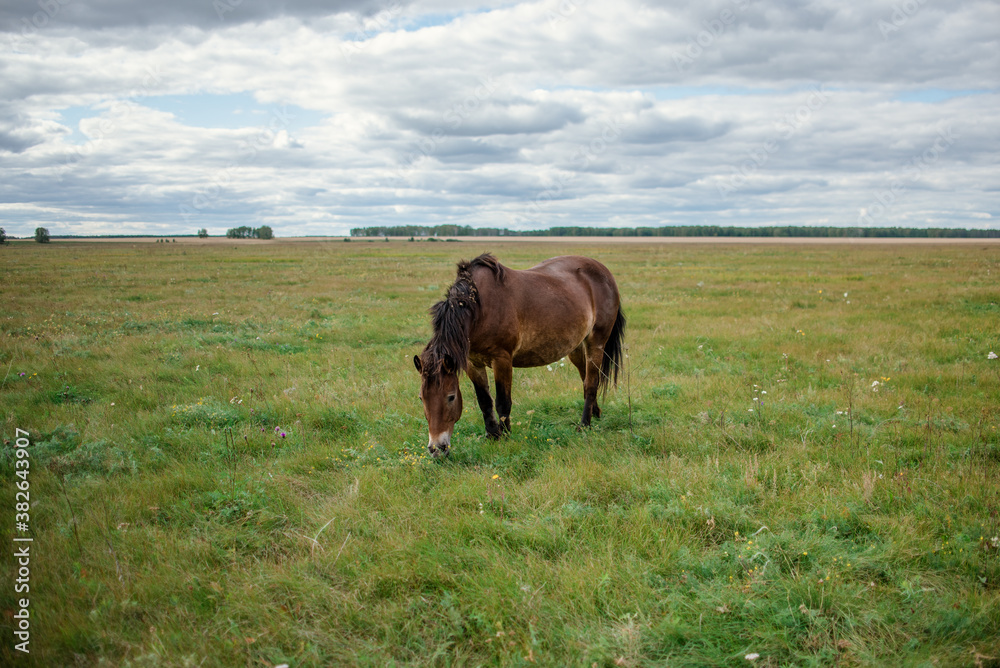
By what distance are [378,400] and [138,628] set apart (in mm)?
4575

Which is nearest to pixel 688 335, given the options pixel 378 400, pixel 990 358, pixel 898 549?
pixel 990 358

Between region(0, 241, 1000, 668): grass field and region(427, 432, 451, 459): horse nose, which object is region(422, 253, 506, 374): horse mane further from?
region(0, 241, 1000, 668): grass field

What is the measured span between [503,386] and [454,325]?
124 cm

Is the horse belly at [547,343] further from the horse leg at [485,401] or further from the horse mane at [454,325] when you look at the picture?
the horse mane at [454,325]

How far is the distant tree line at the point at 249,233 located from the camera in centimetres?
12938

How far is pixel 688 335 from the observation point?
12.0 metres

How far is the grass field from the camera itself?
116 inches

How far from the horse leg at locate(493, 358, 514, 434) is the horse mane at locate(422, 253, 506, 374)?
672 mm

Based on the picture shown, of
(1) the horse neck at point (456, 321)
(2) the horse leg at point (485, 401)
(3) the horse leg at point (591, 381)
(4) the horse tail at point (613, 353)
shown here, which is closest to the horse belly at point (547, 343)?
(2) the horse leg at point (485, 401)

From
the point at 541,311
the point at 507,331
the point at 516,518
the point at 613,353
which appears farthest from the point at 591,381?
the point at 516,518

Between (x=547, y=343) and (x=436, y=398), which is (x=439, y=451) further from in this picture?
(x=547, y=343)

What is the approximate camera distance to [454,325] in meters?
5.32

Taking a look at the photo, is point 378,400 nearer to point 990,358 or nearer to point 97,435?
point 97,435

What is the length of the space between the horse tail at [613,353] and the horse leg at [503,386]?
2044mm
